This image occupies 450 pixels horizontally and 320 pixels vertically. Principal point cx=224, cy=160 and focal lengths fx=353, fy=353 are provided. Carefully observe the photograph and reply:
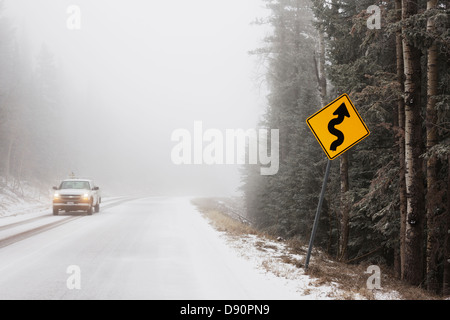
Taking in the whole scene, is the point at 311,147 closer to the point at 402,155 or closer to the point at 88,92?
the point at 402,155

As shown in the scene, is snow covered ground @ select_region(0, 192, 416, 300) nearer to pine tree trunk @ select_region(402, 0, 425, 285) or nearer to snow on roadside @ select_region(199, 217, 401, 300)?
snow on roadside @ select_region(199, 217, 401, 300)

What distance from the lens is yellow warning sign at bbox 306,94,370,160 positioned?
22.6 ft

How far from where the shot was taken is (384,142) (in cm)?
1198

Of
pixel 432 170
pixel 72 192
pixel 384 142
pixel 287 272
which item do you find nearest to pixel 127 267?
pixel 287 272

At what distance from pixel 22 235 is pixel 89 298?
7607 mm

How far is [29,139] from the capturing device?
1497 inches

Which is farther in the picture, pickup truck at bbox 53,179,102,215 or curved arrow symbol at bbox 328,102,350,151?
pickup truck at bbox 53,179,102,215

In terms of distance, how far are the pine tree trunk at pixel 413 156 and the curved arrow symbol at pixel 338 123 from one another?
7.98ft

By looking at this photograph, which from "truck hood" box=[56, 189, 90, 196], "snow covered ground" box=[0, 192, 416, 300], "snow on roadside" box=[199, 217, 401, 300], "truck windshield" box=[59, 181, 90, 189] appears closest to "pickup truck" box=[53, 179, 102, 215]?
"truck hood" box=[56, 189, 90, 196]

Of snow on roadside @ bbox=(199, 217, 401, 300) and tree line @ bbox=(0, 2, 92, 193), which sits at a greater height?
tree line @ bbox=(0, 2, 92, 193)

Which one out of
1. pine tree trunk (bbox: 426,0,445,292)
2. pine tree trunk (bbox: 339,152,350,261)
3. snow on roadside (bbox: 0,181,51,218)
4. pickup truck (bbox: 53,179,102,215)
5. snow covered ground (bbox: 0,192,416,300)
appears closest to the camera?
snow covered ground (bbox: 0,192,416,300)

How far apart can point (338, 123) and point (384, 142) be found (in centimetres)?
587

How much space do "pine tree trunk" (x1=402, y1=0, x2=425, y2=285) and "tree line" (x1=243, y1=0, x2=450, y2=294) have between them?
0.08ft

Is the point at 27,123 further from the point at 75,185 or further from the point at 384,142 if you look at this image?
the point at 384,142
